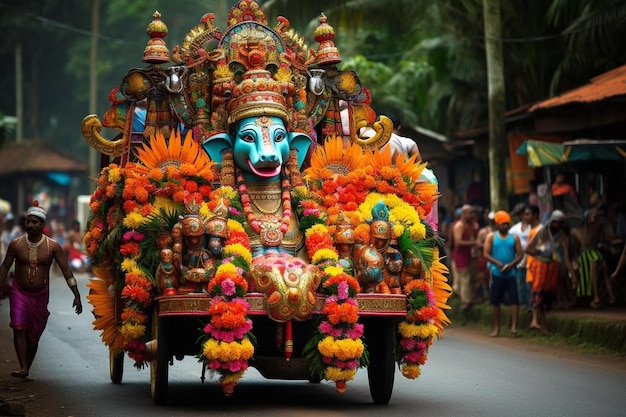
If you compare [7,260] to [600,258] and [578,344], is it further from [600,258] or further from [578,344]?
[600,258]

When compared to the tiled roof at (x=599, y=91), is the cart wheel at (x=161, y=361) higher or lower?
lower

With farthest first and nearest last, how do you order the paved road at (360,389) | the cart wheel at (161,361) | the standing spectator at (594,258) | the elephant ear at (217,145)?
the standing spectator at (594,258) < the elephant ear at (217,145) < the paved road at (360,389) < the cart wheel at (161,361)

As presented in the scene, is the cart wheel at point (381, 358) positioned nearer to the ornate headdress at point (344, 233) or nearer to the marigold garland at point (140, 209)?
the ornate headdress at point (344, 233)

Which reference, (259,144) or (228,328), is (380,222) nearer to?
(259,144)

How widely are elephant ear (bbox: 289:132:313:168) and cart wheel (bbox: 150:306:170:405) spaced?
2.00 m

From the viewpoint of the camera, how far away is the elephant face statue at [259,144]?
1034cm

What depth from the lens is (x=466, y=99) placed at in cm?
2853

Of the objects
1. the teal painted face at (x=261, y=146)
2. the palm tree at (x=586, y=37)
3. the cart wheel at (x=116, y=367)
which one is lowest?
the cart wheel at (x=116, y=367)

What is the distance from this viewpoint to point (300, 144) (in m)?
11.0

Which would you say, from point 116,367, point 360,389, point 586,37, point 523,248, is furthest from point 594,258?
point 116,367

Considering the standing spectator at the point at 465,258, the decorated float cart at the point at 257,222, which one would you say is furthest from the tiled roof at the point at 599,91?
the decorated float cart at the point at 257,222

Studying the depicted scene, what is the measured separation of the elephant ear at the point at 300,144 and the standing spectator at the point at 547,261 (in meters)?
7.10

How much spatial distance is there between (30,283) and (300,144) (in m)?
3.18

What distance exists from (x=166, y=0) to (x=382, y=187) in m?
53.0
